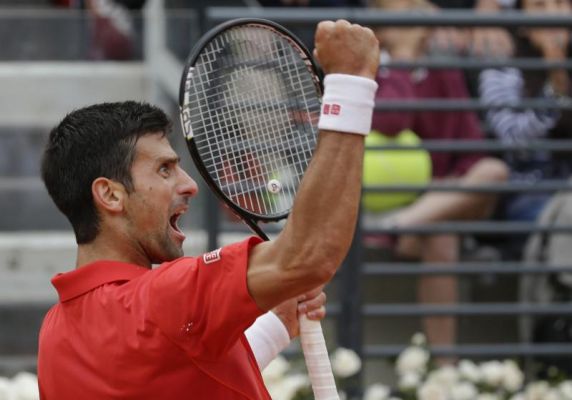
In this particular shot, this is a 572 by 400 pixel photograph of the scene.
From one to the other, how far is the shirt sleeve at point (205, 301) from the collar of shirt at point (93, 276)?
0.23 meters

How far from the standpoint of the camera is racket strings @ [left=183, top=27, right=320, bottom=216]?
3174mm

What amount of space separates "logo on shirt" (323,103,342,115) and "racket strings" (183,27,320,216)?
498 millimetres

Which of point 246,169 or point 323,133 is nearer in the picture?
point 323,133

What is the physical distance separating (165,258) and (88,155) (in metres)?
0.29

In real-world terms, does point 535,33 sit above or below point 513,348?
above

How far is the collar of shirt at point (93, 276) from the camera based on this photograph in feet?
9.86

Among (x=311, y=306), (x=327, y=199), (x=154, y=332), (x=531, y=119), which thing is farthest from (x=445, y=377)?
(x=327, y=199)

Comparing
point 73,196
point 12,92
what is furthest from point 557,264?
point 73,196

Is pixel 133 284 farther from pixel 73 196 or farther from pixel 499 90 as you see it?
pixel 499 90

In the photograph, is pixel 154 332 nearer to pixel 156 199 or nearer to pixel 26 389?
pixel 156 199

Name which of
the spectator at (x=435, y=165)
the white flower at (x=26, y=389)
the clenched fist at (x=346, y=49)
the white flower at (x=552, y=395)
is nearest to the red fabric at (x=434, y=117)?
the spectator at (x=435, y=165)

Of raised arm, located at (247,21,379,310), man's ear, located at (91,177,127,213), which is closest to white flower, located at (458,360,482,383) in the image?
man's ear, located at (91,177,127,213)

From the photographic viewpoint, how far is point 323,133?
2668 mm

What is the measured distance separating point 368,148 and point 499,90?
104cm
